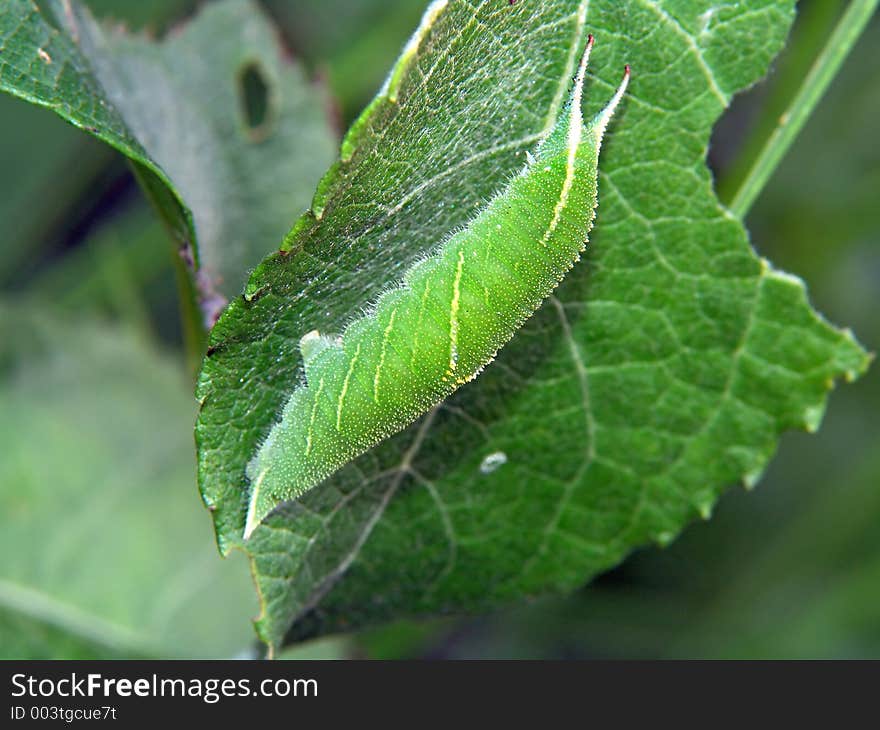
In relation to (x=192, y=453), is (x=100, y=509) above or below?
below

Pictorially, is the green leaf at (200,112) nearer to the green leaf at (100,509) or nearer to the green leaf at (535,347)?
the green leaf at (535,347)

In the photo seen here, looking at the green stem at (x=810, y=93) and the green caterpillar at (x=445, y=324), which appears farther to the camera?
the green stem at (x=810, y=93)

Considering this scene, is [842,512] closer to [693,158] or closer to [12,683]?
[693,158]

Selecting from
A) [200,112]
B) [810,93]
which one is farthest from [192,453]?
[810,93]

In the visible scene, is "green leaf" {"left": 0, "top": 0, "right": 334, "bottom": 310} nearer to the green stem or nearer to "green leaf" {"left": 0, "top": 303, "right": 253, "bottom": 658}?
"green leaf" {"left": 0, "top": 303, "right": 253, "bottom": 658}

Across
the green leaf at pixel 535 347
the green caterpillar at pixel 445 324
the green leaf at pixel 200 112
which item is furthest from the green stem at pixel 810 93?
the green leaf at pixel 200 112

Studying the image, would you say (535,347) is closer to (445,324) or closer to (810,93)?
(445,324)
